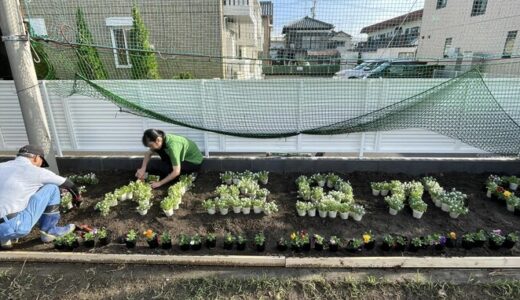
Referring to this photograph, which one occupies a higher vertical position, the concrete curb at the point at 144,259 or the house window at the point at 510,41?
the house window at the point at 510,41

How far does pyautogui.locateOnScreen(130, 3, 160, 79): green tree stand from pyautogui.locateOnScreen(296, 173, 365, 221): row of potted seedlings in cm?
435

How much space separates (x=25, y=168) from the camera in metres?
2.46

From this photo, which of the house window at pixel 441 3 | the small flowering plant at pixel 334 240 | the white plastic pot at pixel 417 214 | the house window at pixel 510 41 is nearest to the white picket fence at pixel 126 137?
the white plastic pot at pixel 417 214

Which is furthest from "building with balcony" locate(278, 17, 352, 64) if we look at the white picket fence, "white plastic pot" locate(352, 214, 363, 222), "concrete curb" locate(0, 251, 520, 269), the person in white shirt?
the person in white shirt

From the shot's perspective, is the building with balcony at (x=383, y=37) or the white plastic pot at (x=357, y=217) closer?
the white plastic pot at (x=357, y=217)

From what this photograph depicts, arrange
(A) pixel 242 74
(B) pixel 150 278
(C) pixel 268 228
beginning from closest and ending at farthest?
(B) pixel 150 278 < (C) pixel 268 228 < (A) pixel 242 74

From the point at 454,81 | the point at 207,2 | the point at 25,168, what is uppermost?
the point at 207,2

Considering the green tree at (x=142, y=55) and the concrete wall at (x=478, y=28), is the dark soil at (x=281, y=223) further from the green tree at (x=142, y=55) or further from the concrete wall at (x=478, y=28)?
the concrete wall at (x=478, y=28)

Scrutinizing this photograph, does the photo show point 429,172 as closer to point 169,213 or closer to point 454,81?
point 454,81

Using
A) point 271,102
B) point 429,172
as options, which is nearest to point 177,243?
point 271,102

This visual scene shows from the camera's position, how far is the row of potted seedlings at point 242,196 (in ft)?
10.6

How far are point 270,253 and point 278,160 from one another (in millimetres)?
1689

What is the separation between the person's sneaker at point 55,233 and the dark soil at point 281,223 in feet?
0.22

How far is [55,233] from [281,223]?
2298 mm
